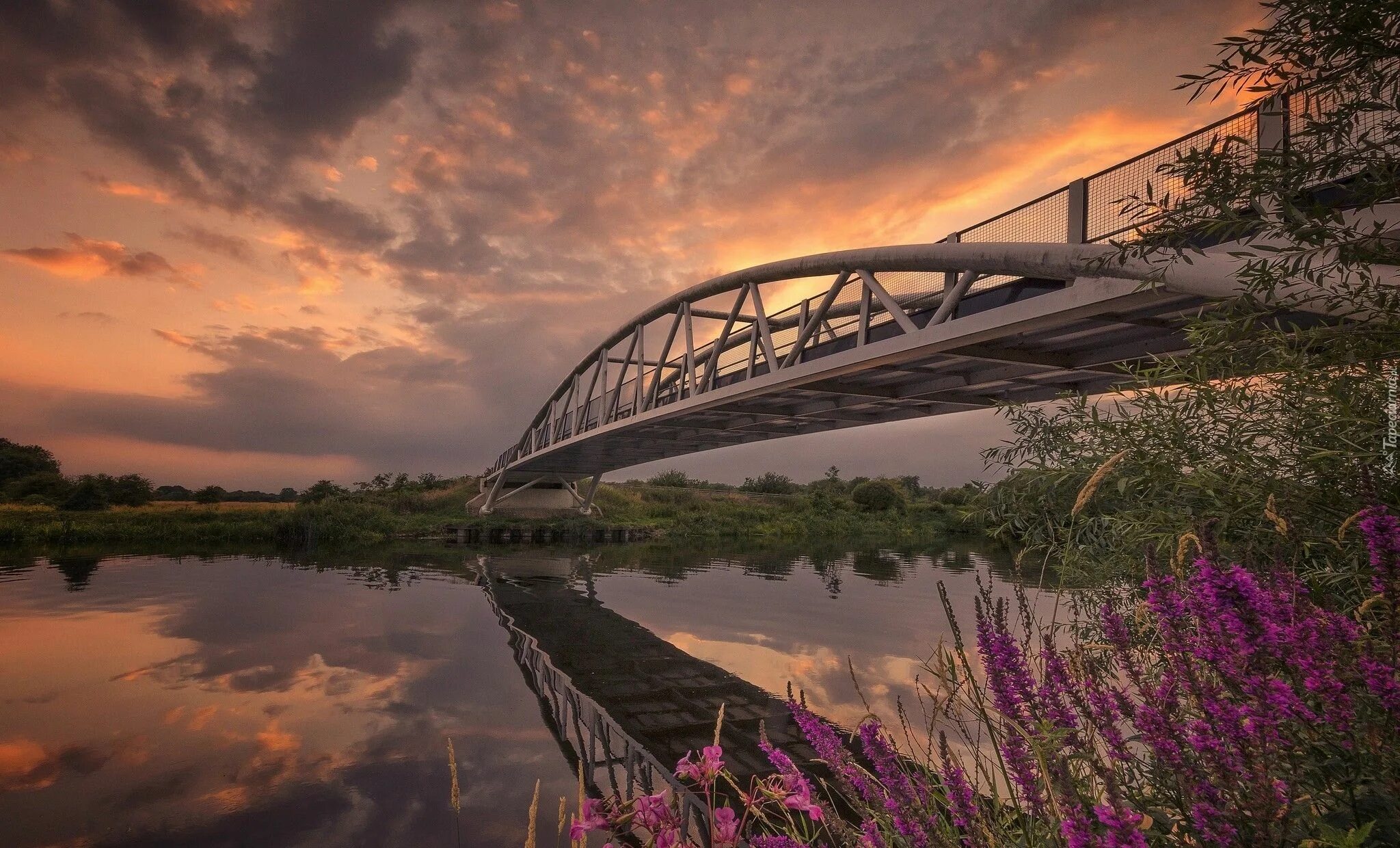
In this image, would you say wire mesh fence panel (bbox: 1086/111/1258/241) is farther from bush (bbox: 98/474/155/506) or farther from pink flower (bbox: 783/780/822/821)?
bush (bbox: 98/474/155/506)

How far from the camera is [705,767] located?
1.68m

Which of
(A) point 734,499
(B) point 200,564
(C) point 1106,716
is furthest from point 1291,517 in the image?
(A) point 734,499

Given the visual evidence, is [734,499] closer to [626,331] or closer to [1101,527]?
[626,331]

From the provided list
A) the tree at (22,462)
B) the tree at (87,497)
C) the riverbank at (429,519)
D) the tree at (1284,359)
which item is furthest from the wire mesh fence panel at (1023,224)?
the tree at (22,462)

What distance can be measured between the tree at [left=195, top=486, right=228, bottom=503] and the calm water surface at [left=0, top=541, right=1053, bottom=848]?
3385cm

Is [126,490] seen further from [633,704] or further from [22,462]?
[633,704]

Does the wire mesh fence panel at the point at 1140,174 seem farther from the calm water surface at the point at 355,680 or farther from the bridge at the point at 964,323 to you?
the calm water surface at the point at 355,680

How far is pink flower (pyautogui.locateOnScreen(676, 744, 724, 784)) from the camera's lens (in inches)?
65.7

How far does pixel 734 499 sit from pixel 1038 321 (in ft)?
164

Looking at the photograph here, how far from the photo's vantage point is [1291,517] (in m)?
3.43

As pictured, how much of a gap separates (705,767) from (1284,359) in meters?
4.62

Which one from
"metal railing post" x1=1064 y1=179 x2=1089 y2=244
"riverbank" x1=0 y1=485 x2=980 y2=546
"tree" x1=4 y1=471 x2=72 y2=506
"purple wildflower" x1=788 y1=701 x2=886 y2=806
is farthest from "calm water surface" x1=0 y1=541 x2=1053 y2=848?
"tree" x1=4 y1=471 x2=72 y2=506

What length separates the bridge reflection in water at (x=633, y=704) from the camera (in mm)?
6848

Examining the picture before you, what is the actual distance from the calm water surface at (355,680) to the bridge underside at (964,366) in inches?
206
